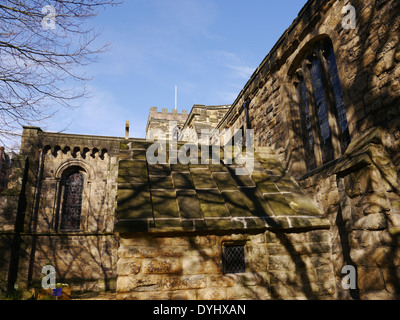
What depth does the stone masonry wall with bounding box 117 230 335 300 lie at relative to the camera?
388 centimetres

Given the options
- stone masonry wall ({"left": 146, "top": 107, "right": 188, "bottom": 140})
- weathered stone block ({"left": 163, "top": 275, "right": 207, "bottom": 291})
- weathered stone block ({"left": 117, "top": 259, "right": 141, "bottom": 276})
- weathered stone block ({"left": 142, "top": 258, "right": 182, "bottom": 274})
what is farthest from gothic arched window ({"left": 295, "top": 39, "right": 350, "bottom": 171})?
stone masonry wall ({"left": 146, "top": 107, "right": 188, "bottom": 140})

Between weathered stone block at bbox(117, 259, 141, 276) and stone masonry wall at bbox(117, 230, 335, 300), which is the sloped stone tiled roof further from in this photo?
weathered stone block at bbox(117, 259, 141, 276)

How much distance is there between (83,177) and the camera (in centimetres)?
1677

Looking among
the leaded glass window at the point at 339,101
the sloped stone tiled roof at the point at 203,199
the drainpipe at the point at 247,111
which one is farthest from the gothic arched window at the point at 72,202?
the leaded glass window at the point at 339,101

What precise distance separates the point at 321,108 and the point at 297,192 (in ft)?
5.98

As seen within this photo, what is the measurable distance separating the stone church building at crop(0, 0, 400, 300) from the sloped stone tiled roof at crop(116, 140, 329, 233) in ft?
0.07

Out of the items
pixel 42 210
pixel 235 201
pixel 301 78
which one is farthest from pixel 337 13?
pixel 42 210

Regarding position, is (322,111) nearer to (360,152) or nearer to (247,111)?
(360,152)

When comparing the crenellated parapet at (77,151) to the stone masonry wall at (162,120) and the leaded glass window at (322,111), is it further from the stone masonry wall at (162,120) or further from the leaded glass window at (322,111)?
the stone masonry wall at (162,120)

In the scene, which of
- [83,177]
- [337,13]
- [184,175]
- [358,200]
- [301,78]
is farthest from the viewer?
[83,177]

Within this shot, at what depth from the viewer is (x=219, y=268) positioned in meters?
4.16

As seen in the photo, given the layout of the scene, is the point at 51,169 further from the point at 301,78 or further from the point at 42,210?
the point at 301,78

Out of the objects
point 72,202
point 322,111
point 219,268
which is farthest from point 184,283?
point 72,202
